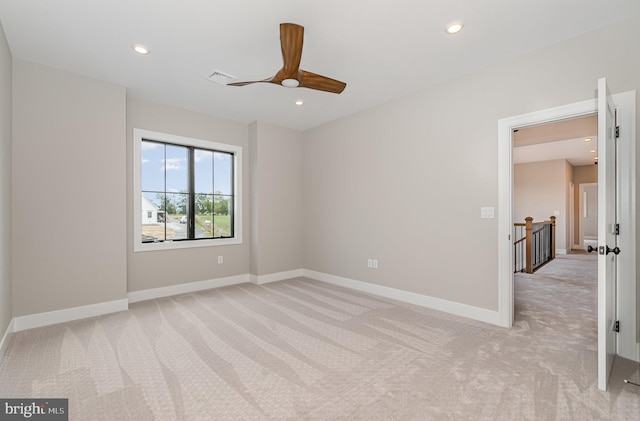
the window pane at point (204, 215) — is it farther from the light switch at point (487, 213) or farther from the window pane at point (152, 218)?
the light switch at point (487, 213)

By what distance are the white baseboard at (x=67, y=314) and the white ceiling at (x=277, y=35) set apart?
105 inches

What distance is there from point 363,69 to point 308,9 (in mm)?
1098

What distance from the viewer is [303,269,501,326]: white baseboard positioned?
3186 mm

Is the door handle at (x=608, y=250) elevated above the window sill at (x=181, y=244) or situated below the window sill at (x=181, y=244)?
above

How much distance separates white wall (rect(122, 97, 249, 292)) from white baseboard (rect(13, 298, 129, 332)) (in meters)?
0.40

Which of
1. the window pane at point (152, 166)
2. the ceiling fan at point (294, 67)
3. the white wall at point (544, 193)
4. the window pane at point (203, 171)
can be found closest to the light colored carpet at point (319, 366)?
the window pane at point (152, 166)

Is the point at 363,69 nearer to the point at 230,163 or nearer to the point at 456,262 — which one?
the point at 456,262

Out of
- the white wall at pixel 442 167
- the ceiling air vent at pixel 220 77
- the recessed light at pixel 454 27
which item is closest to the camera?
the recessed light at pixel 454 27

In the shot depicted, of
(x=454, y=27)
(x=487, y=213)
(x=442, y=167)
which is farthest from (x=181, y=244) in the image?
(x=454, y=27)

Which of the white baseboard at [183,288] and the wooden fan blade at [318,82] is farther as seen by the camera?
the white baseboard at [183,288]

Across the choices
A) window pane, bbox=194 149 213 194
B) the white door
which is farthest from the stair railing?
window pane, bbox=194 149 213 194

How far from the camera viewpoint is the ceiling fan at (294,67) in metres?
2.23

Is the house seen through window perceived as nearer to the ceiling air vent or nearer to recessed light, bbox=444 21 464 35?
the ceiling air vent

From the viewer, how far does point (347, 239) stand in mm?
4750
